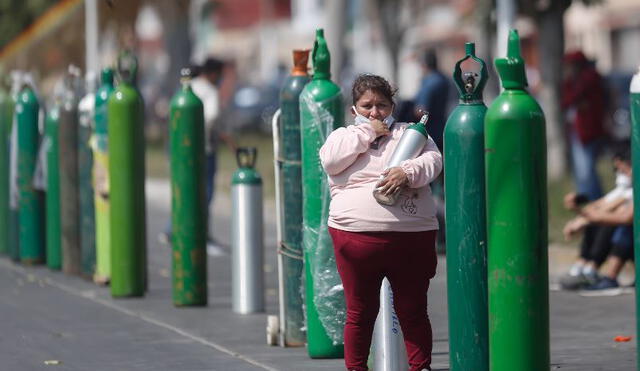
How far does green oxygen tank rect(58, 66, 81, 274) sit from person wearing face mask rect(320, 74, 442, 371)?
20.4 ft

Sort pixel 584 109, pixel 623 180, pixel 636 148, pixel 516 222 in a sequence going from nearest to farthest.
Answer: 1. pixel 636 148
2. pixel 516 222
3. pixel 623 180
4. pixel 584 109

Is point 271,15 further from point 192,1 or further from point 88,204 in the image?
point 88,204

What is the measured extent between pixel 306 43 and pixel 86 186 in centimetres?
6231

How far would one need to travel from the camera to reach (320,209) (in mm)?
9242

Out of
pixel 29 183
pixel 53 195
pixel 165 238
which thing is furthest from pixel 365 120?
pixel 165 238

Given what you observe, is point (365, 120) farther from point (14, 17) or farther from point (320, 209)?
point (14, 17)

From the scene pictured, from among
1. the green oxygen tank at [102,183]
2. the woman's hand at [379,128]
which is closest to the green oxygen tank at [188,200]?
the green oxygen tank at [102,183]

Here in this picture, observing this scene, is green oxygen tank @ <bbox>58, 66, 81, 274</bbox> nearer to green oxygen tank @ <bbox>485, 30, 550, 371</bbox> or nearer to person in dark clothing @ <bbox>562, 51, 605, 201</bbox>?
person in dark clothing @ <bbox>562, 51, 605, 201</bbox>

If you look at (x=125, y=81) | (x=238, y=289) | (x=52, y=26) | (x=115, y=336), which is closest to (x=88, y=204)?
(x=125, y=81)

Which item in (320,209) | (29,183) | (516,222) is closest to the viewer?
(516,222)

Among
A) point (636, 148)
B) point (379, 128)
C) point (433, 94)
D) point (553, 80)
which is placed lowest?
point (636, 148)

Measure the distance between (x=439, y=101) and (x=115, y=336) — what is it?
662cm

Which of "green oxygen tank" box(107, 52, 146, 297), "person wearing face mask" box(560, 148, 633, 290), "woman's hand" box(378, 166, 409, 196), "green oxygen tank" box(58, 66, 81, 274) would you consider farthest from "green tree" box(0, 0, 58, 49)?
"woman's hand" box(378, 166, 409, 196)

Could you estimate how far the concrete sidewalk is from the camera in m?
9.24
